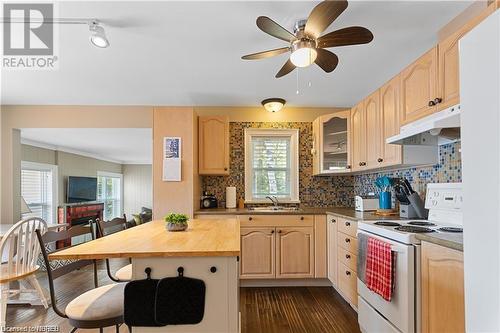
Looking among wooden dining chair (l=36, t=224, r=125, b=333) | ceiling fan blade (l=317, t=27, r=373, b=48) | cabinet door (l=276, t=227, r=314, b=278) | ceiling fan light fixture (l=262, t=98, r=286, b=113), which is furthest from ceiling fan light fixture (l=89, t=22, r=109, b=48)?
cabinet door (l=276, t=227, r=314, b=278)

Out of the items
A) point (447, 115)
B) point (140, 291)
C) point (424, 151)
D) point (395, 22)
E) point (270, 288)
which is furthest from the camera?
point (270, 288)

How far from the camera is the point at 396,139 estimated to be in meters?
2.15

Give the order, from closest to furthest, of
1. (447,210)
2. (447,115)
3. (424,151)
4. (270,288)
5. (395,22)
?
(447,115), (395,22), (447,210), (424,151), (270,288)

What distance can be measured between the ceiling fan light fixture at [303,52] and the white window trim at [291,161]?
7.01 ft

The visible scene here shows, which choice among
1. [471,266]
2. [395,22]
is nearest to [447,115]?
[395,22]

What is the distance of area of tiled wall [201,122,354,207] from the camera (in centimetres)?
402

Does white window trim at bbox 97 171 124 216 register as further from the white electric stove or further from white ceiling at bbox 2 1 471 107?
the white electric stove

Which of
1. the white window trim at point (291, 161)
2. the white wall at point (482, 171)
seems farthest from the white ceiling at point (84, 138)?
the white wall at point (482, 171)

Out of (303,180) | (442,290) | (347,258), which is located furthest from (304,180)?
(442,290)

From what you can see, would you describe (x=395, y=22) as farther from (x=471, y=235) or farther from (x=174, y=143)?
(x=174, y=143)

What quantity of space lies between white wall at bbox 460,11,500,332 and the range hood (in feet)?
2.00

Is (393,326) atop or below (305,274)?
atop

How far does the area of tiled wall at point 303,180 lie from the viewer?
4.02m

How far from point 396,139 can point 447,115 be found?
1.71 feet
